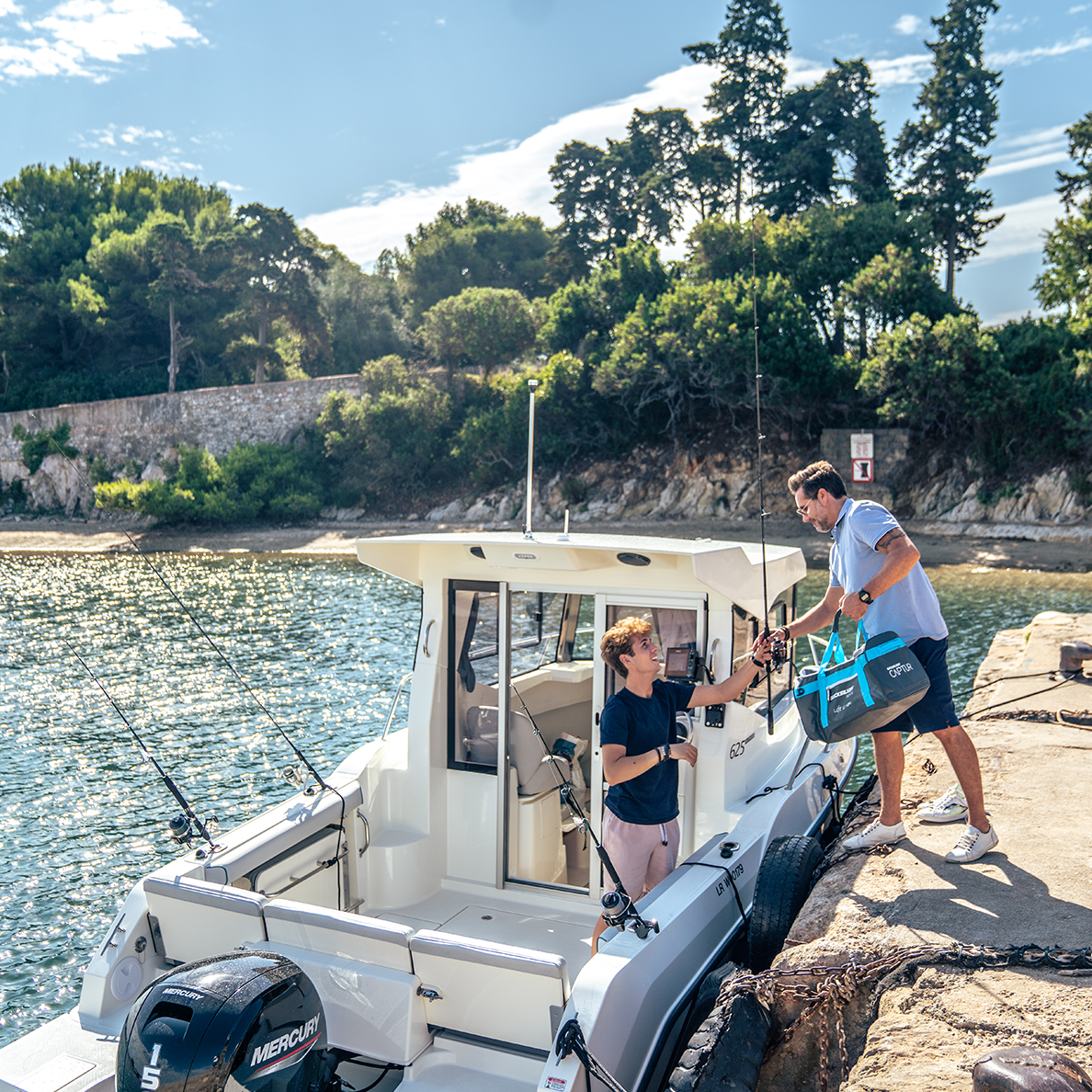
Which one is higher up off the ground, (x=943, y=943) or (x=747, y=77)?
(x=747, y=77)

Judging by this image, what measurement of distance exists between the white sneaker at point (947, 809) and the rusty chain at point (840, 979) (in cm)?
144

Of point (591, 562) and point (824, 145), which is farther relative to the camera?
point (824, 145)

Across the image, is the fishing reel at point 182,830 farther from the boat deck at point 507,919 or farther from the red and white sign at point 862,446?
the red and white sign at point 862,446

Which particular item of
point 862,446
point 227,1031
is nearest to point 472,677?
point 227,1031

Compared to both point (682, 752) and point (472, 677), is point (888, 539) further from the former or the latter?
point (472, 677)

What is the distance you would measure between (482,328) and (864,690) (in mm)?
40660

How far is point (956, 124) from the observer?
39594 mm

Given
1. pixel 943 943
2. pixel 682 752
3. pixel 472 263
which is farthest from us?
pixel 472 263

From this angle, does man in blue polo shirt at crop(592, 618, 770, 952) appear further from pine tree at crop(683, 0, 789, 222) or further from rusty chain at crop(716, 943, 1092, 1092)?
pine tree at crop(683, 0, 789, 222)

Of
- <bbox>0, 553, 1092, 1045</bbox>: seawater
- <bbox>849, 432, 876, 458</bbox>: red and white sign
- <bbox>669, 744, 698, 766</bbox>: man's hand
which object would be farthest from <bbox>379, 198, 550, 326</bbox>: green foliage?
<bbox>669, 744, 698, 766</bbox>: man's hand

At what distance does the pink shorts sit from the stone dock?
650mm

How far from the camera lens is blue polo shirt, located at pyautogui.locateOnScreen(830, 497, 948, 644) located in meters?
4.11

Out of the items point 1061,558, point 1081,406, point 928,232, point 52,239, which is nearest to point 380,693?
point 1061,558

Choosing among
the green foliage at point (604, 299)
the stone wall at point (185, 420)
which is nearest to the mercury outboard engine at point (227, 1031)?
the green foliage at point (604, 299)
